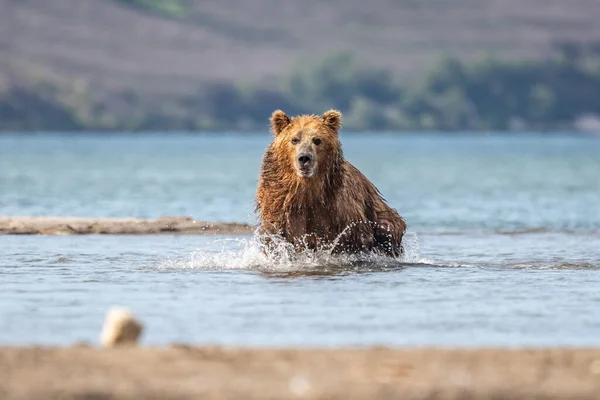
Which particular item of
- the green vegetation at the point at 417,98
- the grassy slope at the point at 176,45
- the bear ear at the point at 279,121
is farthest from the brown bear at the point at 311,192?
the green vegetation at the point at 417,98

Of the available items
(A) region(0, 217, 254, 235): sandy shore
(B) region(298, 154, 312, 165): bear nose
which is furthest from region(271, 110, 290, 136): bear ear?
(A) region(0, 217, 254, 235): sandy shore

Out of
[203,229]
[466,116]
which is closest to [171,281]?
[203,229]

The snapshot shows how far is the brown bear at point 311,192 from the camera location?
1470 centimetres

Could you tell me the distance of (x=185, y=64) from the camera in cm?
18162

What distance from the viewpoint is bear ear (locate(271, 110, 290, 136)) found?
14.9 meters

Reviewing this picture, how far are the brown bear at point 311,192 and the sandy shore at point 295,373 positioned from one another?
5.78 meters

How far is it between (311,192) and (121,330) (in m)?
5.77

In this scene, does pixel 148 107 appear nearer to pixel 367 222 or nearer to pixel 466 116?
pixel 466 116

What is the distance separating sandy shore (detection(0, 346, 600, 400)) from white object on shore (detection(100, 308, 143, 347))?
0.33 m

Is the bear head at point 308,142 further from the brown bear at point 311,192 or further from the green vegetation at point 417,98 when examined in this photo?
the green vegetation at point 417,98

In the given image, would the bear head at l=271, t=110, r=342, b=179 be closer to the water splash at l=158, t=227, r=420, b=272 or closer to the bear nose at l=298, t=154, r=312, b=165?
the bear nose at l=298, t=154, r=312, b=165

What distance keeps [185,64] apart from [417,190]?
144 metres

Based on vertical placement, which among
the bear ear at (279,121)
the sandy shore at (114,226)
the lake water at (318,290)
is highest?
the bear ear at (279,121)

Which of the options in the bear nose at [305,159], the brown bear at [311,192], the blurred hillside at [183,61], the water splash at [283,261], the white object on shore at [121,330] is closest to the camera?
the white object on shore at [121,330]
